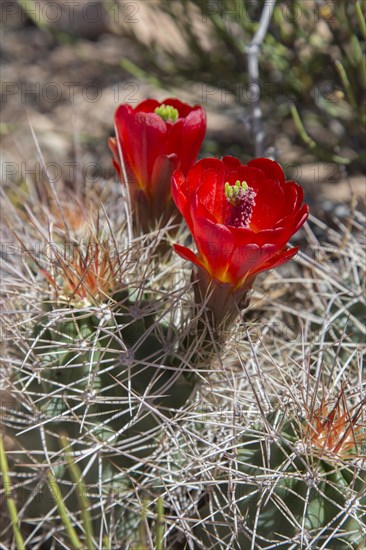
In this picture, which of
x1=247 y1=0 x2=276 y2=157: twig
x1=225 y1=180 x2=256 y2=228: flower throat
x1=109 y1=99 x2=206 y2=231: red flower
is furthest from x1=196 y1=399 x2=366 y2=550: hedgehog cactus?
x1=247 y1=0 x2=276 y2=157: twig

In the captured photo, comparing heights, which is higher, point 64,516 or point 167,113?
point 167,113

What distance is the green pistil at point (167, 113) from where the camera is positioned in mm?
Result: 1277

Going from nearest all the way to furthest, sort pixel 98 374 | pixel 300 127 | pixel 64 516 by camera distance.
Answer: pixel 64 516 → pixel 98 374 → pixel 300 127

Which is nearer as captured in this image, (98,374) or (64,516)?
(64,516)

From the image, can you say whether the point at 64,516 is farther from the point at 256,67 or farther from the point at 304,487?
the point at 256,67

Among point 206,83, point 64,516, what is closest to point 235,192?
point 64,516

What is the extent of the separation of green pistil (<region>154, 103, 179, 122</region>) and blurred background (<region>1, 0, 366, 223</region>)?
545mm

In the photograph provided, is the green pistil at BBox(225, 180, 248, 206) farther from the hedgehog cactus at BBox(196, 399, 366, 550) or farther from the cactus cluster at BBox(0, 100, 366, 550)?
the hedgehog cactus at BBox(196, 399, 366, 550)

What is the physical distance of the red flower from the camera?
1229 millimetres

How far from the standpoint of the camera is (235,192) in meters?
1.07

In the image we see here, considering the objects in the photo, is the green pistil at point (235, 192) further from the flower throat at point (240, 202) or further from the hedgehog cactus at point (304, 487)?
the hedgehog cactus at point (304, 487)

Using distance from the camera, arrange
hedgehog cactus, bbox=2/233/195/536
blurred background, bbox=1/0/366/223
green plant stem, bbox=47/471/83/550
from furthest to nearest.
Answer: blurred background, bbox=1/0/366/223, hedgehog cactus, bbox=2/233/195/536, green plant stem, bbox=47/471/83/550

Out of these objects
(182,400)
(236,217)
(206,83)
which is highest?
(236,217)

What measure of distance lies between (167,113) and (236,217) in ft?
1.01
